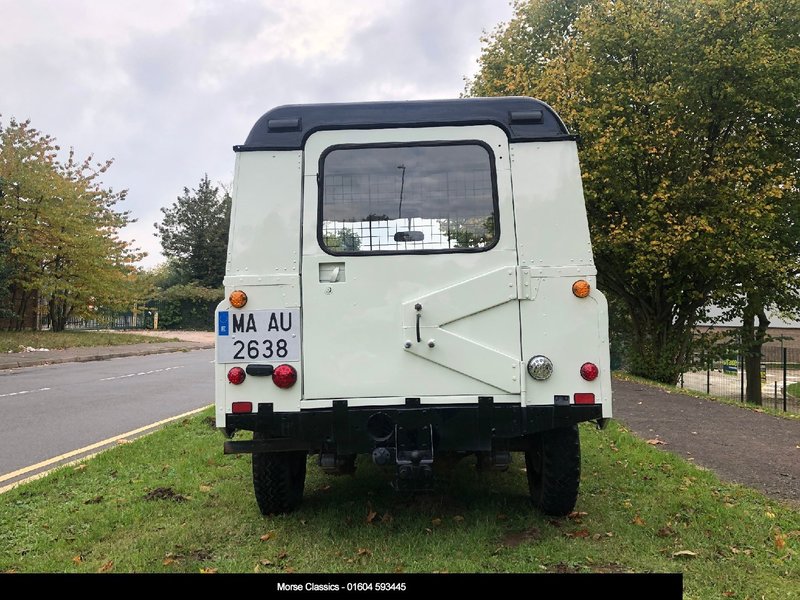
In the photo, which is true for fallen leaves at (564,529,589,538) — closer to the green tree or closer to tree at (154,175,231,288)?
the green tree

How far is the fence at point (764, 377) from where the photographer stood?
16078mm

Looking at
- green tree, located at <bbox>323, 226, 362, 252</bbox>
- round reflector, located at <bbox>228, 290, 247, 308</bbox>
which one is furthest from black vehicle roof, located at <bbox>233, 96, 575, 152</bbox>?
round reflector, located at <bbox>228, 290, 247, 308</bbox>

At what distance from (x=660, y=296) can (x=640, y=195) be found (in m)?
3.12

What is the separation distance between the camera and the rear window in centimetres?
403

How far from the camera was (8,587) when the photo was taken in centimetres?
316

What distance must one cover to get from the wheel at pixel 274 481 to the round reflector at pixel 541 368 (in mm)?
1797

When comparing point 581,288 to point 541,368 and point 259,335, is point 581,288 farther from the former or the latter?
point 259,335

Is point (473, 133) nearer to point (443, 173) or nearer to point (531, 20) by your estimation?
point (443, 173)

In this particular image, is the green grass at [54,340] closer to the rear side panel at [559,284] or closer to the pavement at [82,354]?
the pavement at [82,354]

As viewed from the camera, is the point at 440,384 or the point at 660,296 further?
the point at 660,296

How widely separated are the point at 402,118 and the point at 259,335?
1694mm

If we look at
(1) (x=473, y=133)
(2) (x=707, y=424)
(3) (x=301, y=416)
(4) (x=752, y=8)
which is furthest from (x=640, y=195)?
(3) (x=301, y=416)

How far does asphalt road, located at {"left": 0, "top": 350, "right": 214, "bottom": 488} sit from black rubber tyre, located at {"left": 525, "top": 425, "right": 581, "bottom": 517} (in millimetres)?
4738

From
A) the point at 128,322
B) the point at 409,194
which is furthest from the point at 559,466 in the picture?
the point at 128,322
